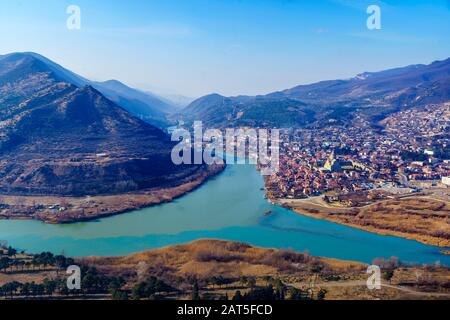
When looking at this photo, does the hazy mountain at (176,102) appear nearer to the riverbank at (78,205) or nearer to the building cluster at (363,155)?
the building cluster at (363,155)

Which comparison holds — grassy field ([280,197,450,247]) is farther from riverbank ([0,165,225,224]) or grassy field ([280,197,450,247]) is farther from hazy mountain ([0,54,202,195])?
hazy mountain ([0,54,202,195])

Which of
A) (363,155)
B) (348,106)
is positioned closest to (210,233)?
(363,155)

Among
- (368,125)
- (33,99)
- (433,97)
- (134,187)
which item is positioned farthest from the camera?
(433,97)

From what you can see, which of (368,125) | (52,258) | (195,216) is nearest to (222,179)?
(195,216)

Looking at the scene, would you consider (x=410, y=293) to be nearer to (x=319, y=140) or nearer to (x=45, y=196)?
(x=45, y=196)

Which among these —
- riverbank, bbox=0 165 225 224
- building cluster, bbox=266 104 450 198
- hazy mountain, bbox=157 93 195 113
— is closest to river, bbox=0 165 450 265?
riverbank, bbox=0 165 225 224

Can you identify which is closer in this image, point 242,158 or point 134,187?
point 134,187
